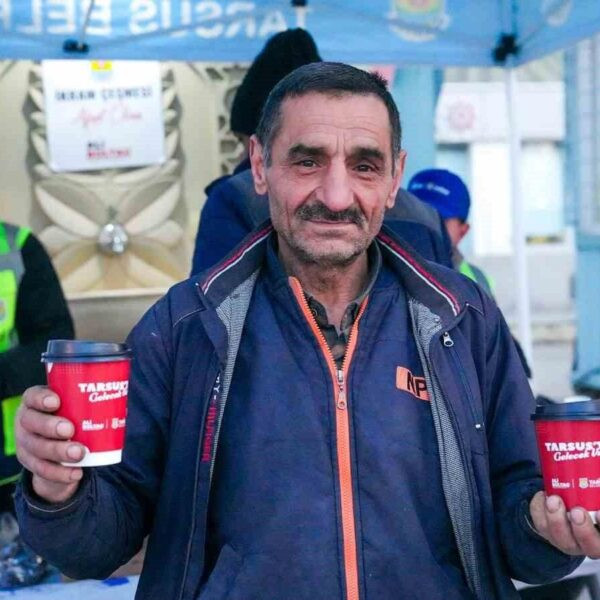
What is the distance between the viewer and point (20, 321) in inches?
138

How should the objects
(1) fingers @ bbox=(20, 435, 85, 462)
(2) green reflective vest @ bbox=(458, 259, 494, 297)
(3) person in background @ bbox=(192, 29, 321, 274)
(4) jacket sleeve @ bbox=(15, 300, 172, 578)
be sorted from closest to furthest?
(1) fingers @ bbox=(20, 435, 85, 462) → (4) jacket sleeve @ bbox=(15, 300, 172, 578) → (3) person in background @ bbox=(192, 29, 321, 274) → (2) green reflective vest @ bbox=(458, 259, 494, 297)

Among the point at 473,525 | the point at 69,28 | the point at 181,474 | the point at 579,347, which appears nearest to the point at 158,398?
the point at 181,474

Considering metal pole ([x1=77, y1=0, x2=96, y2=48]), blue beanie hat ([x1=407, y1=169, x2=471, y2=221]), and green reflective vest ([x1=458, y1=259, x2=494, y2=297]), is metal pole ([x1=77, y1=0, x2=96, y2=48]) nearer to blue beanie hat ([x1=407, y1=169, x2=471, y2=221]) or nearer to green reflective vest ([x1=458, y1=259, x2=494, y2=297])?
blue beanie hat ([x1=407, y1=169, x2=471, y2=221])

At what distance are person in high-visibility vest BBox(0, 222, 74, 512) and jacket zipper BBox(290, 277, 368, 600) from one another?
5.57ft

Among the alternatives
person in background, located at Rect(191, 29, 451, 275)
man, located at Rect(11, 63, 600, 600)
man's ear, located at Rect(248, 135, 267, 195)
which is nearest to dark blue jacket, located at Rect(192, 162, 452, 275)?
person in background, located at Rect(191, 29, 451, 275)

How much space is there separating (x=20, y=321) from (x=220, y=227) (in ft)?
3.77

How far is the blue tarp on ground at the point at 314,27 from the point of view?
4676 mm

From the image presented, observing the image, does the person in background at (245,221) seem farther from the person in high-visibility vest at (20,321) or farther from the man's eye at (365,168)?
the person in high-visibility vest at (20,321)

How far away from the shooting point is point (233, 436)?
6.22 feet

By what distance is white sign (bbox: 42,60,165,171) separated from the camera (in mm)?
6348

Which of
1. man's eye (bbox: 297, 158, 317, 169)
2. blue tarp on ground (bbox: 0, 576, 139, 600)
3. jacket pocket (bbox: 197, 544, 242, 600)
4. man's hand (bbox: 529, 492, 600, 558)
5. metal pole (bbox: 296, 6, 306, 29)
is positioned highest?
metal pole (bbox: 296, 6, 306, 29)

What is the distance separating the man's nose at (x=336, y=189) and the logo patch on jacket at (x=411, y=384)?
0.34m

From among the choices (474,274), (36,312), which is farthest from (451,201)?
(36,312)

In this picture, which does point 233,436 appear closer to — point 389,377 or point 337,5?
point 389,377
